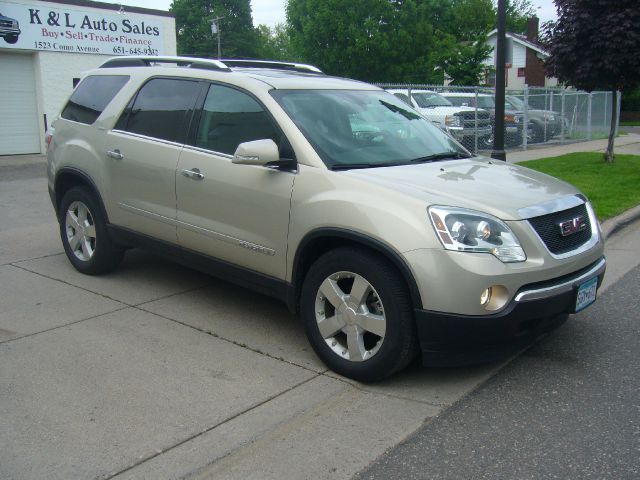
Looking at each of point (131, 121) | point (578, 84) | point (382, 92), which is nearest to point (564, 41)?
point (578, 84)

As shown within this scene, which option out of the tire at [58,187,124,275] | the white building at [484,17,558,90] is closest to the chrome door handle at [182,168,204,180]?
the tire at [58,187,124,275]

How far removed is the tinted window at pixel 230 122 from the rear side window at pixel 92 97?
1278 mm

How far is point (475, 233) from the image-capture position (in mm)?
3820

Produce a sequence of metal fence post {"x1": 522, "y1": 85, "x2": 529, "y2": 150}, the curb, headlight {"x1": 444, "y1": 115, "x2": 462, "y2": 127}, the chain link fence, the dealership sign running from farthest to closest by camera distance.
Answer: metal fence post {"x1": 522, "y1": 85, "x2": 529, "y2": 150}, the dealership sign, the chain link fence, headlight {"x1": 444, "y1": 115, "x2": 462, "y2": 127}, the curb

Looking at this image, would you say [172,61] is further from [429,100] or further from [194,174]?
[429,100]

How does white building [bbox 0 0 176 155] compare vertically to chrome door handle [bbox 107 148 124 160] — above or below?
above

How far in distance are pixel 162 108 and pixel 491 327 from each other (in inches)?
127

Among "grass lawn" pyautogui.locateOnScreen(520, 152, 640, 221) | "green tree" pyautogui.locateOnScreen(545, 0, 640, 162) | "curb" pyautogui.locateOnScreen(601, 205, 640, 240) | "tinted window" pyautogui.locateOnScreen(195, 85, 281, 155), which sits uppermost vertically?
"green tree" pyautogui.locateOnScreen(545, 0, 640, 162)

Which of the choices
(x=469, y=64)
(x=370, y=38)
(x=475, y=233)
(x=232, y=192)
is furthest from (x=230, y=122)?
(x=469, y=64)

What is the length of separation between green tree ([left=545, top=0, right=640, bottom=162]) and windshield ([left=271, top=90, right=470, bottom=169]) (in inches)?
360

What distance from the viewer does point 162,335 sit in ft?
16.0

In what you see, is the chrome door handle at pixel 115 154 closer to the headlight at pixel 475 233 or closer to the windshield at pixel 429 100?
the headlight at pixel 475 233

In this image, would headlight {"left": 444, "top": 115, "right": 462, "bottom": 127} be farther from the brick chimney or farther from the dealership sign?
the brick chimney

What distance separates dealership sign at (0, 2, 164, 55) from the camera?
1797 centimetres
